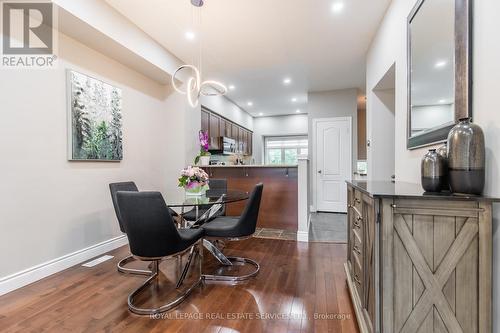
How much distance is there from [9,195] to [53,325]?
1238mm

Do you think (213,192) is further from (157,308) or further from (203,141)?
Answer: (203,141)

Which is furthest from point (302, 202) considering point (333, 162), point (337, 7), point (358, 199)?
point (337, 7)

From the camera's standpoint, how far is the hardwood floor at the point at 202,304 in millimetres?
1681

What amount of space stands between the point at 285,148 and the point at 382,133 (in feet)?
16.8

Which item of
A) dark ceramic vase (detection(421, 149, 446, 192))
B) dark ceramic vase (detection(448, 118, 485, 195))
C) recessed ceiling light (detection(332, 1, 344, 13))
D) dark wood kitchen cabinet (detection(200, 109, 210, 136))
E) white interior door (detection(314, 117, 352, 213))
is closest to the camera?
dark ceramic vase (detection(448, 118, 485, 195))

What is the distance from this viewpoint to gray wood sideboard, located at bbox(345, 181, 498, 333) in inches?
41.7

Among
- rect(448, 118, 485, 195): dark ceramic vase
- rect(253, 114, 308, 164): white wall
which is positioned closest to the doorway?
rect(448, 118, 485, 195): dark ceramic vase

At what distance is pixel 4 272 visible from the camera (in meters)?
2.13

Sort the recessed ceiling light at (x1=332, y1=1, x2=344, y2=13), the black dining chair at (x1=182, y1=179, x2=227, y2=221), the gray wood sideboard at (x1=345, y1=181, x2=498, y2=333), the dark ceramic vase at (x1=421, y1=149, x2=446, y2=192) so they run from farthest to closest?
the black dining chair at (x1=182, y1=179, x2=227, y2=221) < the recessed ceiling light at (x1=332, y1=1, x2=344, y2=13) < the dark ceramic vase at (x1=421, y1=149, x2=446, y2=192) < the gray wood sideboard at (x1=345, y1=181, x2=498, y2=333)

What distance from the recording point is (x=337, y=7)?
2.70m

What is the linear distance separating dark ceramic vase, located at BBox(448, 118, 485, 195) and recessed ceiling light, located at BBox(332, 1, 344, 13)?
→ 209 centimetres

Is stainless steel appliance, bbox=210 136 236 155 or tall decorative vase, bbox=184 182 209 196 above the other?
stainless steel appliance, bbox=210 136 236 155

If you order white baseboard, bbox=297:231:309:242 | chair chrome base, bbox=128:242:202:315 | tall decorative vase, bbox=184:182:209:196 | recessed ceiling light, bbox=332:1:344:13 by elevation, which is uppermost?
recessed ceiling light, bbox=332:1:344:13

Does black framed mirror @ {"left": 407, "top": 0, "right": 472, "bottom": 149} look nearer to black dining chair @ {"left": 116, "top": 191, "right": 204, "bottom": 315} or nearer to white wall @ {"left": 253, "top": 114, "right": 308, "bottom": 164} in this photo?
black dining chair @ {"left": 116, "top": 191, "right": 204, "bottom": 315}
